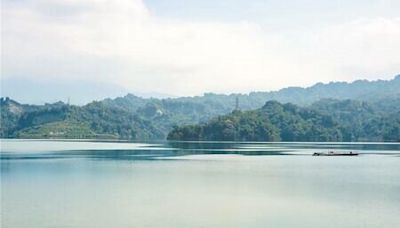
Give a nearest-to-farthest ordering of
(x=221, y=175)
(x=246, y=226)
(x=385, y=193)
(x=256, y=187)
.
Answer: (x=246, y=226) < (x=385, y=193) < (x=256, y=187) < (x=221, y=175)

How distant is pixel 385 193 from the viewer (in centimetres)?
4912

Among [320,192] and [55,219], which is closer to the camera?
[55,219]

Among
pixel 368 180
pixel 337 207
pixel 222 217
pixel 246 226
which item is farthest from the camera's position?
pixel 368 180

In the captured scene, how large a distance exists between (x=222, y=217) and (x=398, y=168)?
152ft

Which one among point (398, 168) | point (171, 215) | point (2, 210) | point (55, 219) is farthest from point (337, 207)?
point (398, 168)

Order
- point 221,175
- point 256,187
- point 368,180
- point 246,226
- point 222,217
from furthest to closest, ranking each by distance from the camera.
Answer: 1. point 221,175
2. point 368,180
3. point 256,187
4. point 222,217
5. point 246,226

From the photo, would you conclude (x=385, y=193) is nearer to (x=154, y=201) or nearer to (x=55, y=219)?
(x=154, y=201)

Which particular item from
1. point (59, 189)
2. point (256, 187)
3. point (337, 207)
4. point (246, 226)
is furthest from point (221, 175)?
point (246, 226)

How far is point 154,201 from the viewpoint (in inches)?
1710

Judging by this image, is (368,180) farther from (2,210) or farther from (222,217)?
(2,210)

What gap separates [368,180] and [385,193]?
462 inches

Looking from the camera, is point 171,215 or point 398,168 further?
point 398,168

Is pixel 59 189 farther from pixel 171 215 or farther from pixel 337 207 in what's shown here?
pixel 337 207

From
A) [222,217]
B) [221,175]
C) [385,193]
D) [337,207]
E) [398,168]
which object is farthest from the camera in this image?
[398,168]
